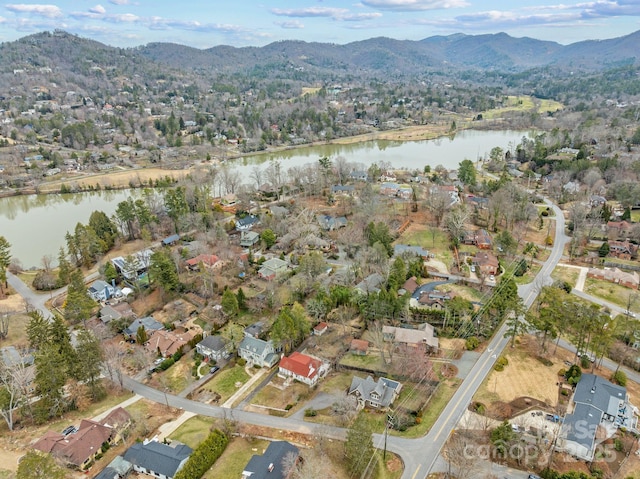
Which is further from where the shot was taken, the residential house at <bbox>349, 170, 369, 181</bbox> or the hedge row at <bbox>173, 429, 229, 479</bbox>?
the residential house at <bbox>349, 170, 369, 181</bbox>

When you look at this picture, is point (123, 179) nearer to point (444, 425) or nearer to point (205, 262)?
point (205, 262)

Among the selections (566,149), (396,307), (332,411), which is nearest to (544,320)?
(396,307)

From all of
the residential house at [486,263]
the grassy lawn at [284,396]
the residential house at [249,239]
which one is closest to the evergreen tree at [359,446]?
the grassy lawn at [284,396]

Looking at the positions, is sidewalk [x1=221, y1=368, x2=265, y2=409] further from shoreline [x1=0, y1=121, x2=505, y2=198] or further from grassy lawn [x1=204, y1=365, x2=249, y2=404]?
shoreline [x1=0, y1=121, x2=505, y2=198]

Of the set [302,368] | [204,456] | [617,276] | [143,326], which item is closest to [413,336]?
[302,368]

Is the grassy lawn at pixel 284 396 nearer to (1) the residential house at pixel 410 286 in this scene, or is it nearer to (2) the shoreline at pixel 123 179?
(1) the residential house at pixel 410 286

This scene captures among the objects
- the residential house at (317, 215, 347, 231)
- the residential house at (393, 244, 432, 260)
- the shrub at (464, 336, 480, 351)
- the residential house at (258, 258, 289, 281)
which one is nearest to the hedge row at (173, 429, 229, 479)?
the shrub at (464, 336, 480, 351)

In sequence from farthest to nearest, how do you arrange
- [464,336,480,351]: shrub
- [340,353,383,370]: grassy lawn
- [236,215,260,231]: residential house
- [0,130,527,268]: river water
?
[0,130,527,268]: river water < [236,215,260,231]: residential house < [464,336,480,351]: shrub < [340,353,383,370]: grassy lawn
